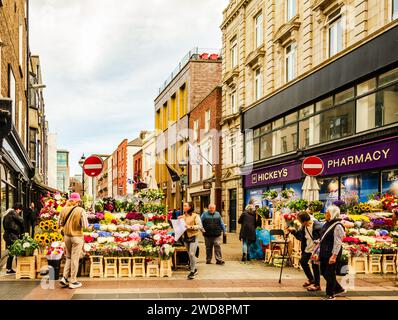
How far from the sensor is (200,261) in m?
15.4

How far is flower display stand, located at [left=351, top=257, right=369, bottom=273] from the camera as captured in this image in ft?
41.5

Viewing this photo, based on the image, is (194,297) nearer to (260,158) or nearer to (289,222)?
(289,222)

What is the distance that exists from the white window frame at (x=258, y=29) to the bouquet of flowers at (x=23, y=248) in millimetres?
18999

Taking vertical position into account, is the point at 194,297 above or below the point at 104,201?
below

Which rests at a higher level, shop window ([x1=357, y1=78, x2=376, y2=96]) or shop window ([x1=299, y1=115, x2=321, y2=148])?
shop window ([x1=357, y1=78, x2=376, y2=96])

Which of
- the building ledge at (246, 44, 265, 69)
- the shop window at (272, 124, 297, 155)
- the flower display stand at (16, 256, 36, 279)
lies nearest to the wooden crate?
the flower display stand at (16, 256, 36, 279)

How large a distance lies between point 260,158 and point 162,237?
631 inches

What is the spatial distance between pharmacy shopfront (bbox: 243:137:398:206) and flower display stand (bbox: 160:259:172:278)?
7.78 metres

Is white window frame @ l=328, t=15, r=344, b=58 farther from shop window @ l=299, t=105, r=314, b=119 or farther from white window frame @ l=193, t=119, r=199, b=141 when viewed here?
white window frame @ l=193, t=119, r=199, b=141

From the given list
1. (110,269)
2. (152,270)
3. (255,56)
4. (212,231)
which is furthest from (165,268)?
(255,56)

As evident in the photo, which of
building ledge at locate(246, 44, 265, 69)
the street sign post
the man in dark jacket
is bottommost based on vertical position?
the man in dark jacket

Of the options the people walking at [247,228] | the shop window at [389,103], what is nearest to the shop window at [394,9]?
the shop window at [389,103]

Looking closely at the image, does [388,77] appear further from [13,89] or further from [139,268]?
[13,89]
